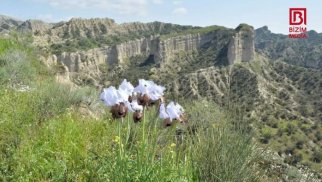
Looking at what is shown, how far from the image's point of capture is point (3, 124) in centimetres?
575

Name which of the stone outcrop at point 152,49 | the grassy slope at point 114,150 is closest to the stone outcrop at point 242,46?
the stone outcrop at point 152,49

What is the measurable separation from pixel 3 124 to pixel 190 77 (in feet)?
209

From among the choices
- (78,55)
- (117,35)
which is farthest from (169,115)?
(117,35)

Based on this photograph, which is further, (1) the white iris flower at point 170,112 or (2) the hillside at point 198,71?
(2) the hillside at point 198,71

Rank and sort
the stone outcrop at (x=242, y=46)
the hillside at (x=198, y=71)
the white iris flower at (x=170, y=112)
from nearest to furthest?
the white iris flower at (x=170, y=112) < the hillside at (x=198, y=71) < the stone outcrop at (x=242, y=46)

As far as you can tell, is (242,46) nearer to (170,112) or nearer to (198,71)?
(198,71)

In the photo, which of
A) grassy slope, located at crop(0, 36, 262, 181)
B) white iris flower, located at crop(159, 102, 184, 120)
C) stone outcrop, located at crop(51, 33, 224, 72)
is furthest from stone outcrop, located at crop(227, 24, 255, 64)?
white iris flower, located at crop(159, 102, 184, 120)

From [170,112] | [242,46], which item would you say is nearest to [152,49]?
[242,46]

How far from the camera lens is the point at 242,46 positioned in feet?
309

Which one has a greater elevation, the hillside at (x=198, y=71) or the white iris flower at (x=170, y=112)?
the white iris flower at (x=170, y=112)

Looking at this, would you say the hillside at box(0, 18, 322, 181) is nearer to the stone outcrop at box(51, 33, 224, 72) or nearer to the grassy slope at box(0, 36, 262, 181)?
the grassy slope at box(0, 36, 262, 181)

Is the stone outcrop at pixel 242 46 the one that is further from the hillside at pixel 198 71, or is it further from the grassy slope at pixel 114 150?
the grassy slope at pixel 114 150

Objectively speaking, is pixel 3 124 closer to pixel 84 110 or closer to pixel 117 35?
pixel 84 110

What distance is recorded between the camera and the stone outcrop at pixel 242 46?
89.8 m
